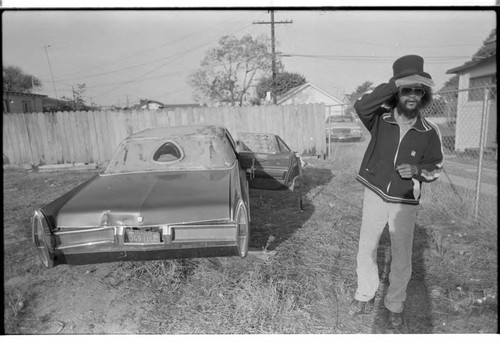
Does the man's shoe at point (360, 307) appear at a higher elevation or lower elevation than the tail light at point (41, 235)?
lower

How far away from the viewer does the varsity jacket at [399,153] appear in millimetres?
2143

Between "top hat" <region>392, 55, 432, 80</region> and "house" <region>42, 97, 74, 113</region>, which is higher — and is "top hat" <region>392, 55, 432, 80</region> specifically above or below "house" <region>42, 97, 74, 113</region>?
below

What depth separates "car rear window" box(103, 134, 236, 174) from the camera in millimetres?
3492

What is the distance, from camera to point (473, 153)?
7.82 meters

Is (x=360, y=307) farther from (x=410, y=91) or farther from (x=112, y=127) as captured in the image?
(x=112, y=127)

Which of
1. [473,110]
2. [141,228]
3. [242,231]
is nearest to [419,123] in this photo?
[242,231]

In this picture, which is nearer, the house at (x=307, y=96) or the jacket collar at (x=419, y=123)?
the jacket collar at (x=419, y=123)

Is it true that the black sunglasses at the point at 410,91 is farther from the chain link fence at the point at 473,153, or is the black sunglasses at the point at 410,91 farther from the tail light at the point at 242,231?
the chain link fence at the point at 473,153

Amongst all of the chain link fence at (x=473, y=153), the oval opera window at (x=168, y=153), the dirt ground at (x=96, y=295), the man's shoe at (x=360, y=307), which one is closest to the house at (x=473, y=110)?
the chain link fence at (x=473, y=153)

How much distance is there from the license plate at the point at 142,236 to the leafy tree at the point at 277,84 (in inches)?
581

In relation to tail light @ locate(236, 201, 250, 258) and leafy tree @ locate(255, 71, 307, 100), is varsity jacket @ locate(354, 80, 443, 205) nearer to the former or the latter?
tail light @ locate(236, 201, 250, 258)

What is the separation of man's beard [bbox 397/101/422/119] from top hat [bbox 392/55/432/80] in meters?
0.19

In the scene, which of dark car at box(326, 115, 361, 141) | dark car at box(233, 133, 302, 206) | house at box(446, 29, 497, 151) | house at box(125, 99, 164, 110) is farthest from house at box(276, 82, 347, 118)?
dark car at box(233, 133, 302, 206)

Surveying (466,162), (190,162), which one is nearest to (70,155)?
(190,162)
